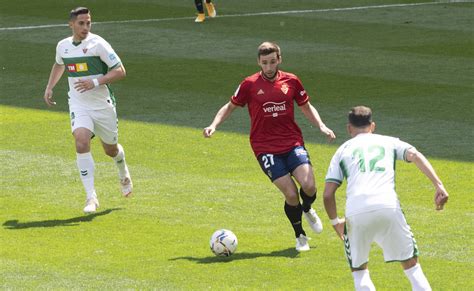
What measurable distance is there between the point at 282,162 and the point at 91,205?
3001 mm

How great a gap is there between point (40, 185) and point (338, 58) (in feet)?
38.0

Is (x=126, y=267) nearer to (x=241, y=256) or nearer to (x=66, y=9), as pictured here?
(x=241, y=256)

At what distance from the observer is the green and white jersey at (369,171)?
984 centimetres

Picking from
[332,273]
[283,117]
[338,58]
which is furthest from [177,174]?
[338,58]

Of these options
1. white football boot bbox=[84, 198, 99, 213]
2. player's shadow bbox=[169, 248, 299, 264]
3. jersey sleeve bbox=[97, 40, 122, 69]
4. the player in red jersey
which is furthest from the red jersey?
white football boot bbox=[84, 198, 99, 213]

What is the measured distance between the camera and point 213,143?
19062 mm

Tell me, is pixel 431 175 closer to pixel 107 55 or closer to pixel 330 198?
pixel 330 198

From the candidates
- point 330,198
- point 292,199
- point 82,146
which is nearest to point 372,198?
point 330,198

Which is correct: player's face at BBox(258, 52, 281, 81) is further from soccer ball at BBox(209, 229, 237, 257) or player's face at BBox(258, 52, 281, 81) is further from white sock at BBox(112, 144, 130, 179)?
white sock at BBox(112, 144, 130, 179)

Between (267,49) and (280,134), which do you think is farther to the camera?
(280,134)

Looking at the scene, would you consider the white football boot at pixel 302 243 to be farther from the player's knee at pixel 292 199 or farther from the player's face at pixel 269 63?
the player's face at pixel 269 63

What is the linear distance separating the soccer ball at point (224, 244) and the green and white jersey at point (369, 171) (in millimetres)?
2748

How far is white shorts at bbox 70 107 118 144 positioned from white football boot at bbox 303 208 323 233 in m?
3.37

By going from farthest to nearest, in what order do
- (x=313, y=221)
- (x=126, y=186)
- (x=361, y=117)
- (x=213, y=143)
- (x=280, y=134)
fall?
(x=213, y=143) → (x=126, y=186) → (x=313, y=221) → (x=280, y=134) → (x=361, y=117)
